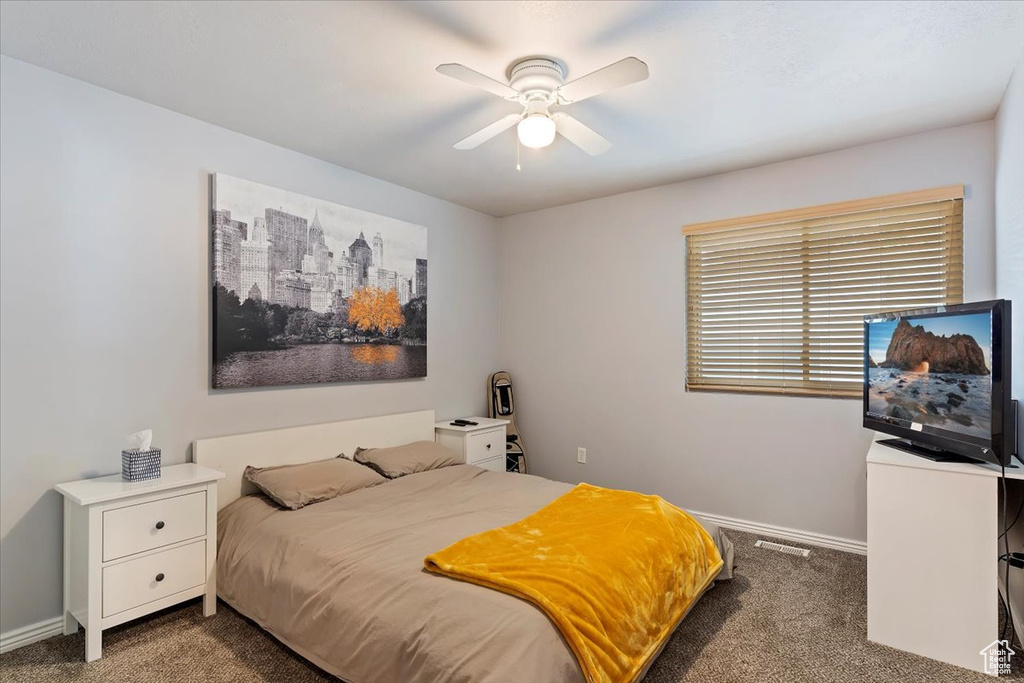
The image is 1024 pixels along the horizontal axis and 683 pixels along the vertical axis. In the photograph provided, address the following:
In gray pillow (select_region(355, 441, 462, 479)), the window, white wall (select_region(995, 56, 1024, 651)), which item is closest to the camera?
white wall (select_region(995, 56, 1024, 651))

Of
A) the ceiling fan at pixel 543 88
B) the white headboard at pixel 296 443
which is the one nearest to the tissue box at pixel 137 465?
the white headboard at pixel 296 443

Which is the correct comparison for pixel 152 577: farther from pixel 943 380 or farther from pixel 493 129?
pixel 943 380

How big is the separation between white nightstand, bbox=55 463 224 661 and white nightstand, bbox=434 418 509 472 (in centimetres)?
183

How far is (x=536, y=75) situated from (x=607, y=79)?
0.38 meters

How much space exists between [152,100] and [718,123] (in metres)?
3.03

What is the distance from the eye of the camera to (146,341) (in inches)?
107

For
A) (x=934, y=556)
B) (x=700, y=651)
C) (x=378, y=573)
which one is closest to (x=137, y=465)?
(x=378, y=573)

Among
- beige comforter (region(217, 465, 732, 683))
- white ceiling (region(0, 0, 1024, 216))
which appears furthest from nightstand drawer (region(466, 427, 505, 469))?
white ceiling (region(0, 0, 1024, 216))

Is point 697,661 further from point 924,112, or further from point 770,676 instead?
point 924,112

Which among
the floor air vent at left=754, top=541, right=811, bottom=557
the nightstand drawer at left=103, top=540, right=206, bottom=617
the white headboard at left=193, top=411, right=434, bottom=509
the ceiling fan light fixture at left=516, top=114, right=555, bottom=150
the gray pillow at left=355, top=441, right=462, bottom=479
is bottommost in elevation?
the floor air vent at left=754, top=541, right=811, bottom=557

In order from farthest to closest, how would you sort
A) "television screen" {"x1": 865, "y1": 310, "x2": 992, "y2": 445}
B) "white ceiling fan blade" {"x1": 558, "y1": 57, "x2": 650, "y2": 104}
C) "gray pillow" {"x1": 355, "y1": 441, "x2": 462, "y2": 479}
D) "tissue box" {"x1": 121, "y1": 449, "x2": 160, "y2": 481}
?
"gray pillow" {"x1": 355, "y1": 441, "x2": 462, "y2": 479} → "tissue box" {"x1": 121, "y1": 449, "x2": 160, "y2": 481} → "television screen" {"x1": 865, "y1": 310, "x2": 992, "y2": 445} → "white ceiling fan blade" {"x1": 558, "y1": 57, "x2": 650, "y2": 104}

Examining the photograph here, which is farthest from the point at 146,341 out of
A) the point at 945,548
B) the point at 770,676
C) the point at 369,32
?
the point at 945,548

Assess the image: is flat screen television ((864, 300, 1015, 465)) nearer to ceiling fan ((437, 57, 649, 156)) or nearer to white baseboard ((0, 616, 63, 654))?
ceiling fan ((437, 57, 649, 156))

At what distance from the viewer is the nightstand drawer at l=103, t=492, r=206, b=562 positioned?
88.4 inches
